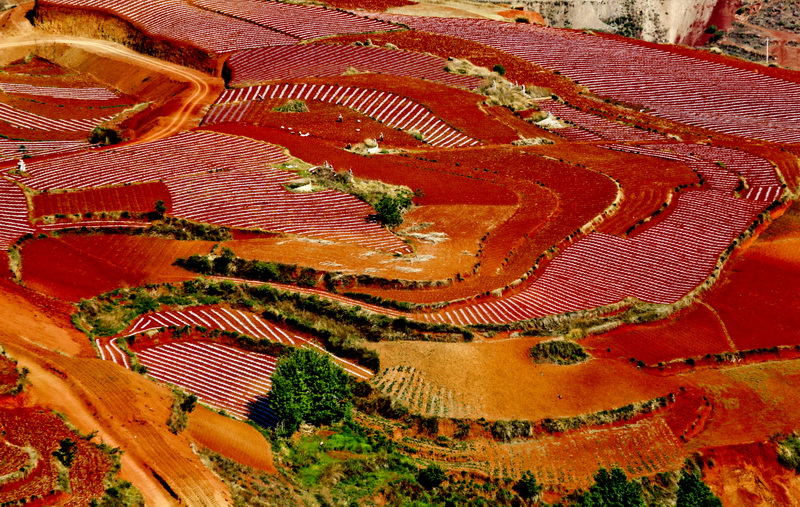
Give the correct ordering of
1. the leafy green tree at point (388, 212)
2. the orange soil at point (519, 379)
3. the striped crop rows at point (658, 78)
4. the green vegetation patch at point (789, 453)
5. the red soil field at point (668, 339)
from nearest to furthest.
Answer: the green vegetation patch at point (789, 453) < the orange soil at point (519, 379) < the red soil field at point (668, 339) < the leafy green tree at point (388, 212) < the striped crop rows at point (658, 78)

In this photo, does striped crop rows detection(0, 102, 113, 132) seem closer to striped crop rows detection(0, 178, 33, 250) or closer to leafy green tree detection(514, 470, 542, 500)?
striped crop rows detection(0, 178, 33, 250)

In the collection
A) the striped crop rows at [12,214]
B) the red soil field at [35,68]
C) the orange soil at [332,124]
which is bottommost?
the striped crop rows at [12,214]

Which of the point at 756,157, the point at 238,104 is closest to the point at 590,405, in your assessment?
the point at 756,157

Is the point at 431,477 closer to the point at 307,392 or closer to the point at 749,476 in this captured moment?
the point at 307,392

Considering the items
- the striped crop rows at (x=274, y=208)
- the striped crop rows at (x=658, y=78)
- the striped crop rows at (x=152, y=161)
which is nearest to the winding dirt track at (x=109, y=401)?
the striped crop rows at (x=274, y=208)

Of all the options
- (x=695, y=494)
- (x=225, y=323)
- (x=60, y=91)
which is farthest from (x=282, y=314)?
(x=60, y=91)

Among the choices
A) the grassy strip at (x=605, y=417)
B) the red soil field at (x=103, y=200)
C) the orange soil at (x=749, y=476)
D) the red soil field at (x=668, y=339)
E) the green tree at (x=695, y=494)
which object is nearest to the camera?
the green tree at (x=695, y=494)

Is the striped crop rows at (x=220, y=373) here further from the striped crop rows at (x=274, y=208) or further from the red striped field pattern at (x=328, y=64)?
the red striped field pattern at (x=328, y=64)
